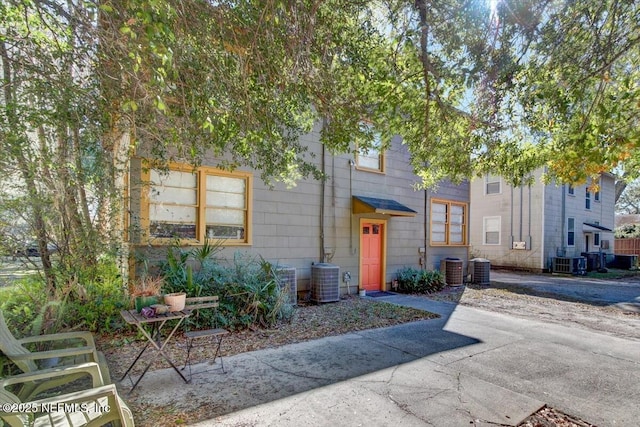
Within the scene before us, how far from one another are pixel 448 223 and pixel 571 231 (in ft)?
33.9

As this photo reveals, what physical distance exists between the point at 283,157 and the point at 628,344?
624 cm

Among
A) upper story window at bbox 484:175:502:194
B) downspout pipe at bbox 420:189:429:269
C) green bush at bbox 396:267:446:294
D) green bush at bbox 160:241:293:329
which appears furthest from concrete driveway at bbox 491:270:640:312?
green bush at bbox 160:241:293:329

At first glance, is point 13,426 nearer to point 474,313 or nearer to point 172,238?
point 172,238

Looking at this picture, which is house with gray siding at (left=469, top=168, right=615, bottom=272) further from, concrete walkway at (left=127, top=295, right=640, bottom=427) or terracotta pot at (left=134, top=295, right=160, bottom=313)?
terracotta pot at (left=134, top=295, right=160, bottom=313)

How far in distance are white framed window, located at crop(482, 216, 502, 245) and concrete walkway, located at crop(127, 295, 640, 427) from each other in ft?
41.5

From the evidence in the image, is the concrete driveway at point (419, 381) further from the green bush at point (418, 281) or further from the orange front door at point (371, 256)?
the green bush at point (418, 281)

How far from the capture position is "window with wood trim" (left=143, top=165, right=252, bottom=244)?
21.7 feet

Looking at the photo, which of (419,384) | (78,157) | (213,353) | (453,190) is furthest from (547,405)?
(453,190)

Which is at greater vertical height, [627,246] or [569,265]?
[627,246]

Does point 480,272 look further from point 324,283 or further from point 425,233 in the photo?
point 324,283

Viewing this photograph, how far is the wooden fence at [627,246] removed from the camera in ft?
69.9

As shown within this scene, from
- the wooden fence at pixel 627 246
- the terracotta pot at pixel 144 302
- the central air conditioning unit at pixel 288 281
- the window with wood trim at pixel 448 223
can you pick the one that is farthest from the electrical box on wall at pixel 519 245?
the terracotta pot at pixel 144 302

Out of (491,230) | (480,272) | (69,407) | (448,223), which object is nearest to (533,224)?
(491,230)

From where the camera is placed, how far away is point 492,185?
18.1m
